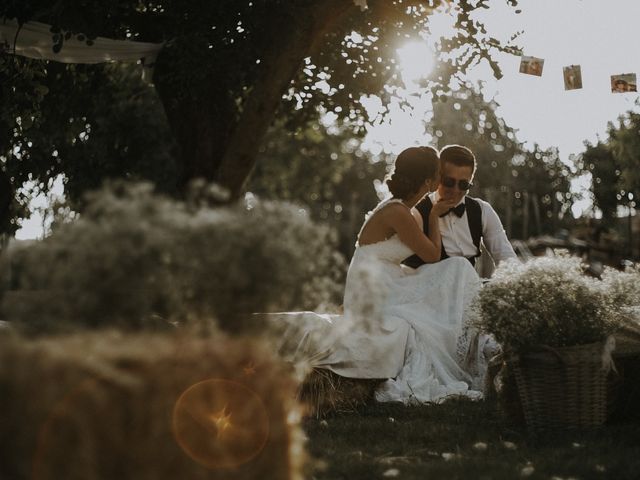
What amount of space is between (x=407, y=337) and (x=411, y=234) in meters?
0.89

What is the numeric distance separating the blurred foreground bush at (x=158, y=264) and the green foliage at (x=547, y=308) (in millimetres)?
2503

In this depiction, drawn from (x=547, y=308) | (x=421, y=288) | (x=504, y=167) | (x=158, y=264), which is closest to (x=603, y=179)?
(x=504, y=167)

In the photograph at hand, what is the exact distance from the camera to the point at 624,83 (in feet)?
32.2

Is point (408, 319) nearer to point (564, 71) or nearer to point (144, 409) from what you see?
point (564, 71)

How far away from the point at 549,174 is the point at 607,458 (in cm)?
5679

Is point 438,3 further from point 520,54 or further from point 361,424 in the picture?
point 361,424

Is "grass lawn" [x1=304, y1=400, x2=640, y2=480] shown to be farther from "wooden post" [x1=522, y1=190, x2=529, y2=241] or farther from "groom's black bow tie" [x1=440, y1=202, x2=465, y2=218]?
"wooden post" [x1=522, y1=190, x2=529, y2=241]

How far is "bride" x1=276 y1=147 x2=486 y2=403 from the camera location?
254 inches

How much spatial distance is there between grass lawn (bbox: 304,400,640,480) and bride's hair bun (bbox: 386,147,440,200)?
2.14 metres

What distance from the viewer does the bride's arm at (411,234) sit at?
24.3 feet

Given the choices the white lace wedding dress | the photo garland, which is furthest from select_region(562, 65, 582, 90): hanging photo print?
the white lace wedding dress

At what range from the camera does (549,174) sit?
59.1 m

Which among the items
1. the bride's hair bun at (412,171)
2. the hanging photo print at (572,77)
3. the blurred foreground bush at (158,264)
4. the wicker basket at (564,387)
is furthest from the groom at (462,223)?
the blurred foreground bush at (158,264)

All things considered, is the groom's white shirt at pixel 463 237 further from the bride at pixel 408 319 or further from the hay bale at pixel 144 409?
the hay bale at pixel 144 409
